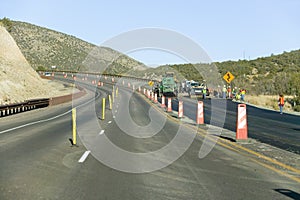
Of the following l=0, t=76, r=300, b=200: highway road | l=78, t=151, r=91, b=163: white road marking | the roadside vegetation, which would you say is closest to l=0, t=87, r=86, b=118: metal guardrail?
l=0, t=76, r=300, b=200: highway road

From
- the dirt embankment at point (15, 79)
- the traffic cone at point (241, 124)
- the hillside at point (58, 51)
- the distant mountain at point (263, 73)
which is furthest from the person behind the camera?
the hillside at point (58, 51)

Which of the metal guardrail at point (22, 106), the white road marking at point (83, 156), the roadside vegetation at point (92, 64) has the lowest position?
the white road marking at point (83, 156)

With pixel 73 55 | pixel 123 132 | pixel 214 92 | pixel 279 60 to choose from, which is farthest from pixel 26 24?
pixel 123 132

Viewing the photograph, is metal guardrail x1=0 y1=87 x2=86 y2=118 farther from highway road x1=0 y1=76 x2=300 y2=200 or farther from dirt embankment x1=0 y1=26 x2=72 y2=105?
highway road x1=0 y1=76 x2=300 y2=200

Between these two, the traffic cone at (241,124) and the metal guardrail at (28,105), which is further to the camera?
the metal guardrail at (28,105)

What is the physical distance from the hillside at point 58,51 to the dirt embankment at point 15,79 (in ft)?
279

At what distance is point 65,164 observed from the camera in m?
10.6

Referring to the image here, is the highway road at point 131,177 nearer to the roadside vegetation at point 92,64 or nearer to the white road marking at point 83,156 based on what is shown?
the white road marking at point 83,156

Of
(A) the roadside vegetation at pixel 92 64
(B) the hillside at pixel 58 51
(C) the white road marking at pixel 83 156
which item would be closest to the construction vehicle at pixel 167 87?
(A) the roadside vegetation at pixel 92 64

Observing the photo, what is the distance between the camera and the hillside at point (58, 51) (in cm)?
15838

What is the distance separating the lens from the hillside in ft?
520

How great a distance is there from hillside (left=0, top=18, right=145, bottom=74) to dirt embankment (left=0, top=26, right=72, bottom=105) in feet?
279

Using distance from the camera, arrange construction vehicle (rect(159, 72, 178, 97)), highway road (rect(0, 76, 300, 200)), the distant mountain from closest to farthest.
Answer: highway road (rect(0, 76, 300, 200)) → construction vehicle (rect(159, 72, 178, 97)) → the distant mountain

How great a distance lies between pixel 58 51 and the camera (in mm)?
170875
